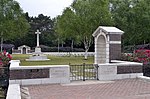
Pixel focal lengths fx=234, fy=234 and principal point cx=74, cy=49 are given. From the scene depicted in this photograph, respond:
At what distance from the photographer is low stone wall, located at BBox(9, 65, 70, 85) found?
33.9 feet

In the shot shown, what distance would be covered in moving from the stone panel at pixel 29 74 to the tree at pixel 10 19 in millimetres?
20685

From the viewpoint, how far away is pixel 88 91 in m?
9.09

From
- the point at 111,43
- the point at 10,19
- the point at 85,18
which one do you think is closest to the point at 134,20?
the point at 85,18

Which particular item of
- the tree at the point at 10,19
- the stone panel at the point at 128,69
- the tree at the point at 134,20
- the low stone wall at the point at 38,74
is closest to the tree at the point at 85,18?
the tree at the point at 134,20

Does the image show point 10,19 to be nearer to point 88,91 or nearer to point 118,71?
point 118,71

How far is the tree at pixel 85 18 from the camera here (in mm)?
29636

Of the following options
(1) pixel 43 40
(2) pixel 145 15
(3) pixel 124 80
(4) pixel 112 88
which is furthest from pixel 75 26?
(1) pixel 43 40

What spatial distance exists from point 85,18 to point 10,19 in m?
9.90

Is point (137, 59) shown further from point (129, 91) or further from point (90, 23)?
point (90, 23)

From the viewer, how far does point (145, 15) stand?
32.4 metres

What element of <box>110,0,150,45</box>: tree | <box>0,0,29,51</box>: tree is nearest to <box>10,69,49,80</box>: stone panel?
<box>0,0,29,51</box>: tree

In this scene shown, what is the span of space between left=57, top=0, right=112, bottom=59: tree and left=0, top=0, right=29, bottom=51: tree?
19.6 feet

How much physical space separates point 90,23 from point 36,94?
22033 mm

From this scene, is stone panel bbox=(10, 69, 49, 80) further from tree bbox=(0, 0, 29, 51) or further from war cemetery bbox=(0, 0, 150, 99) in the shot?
tree bbox=(0, 0, 29, 51)
